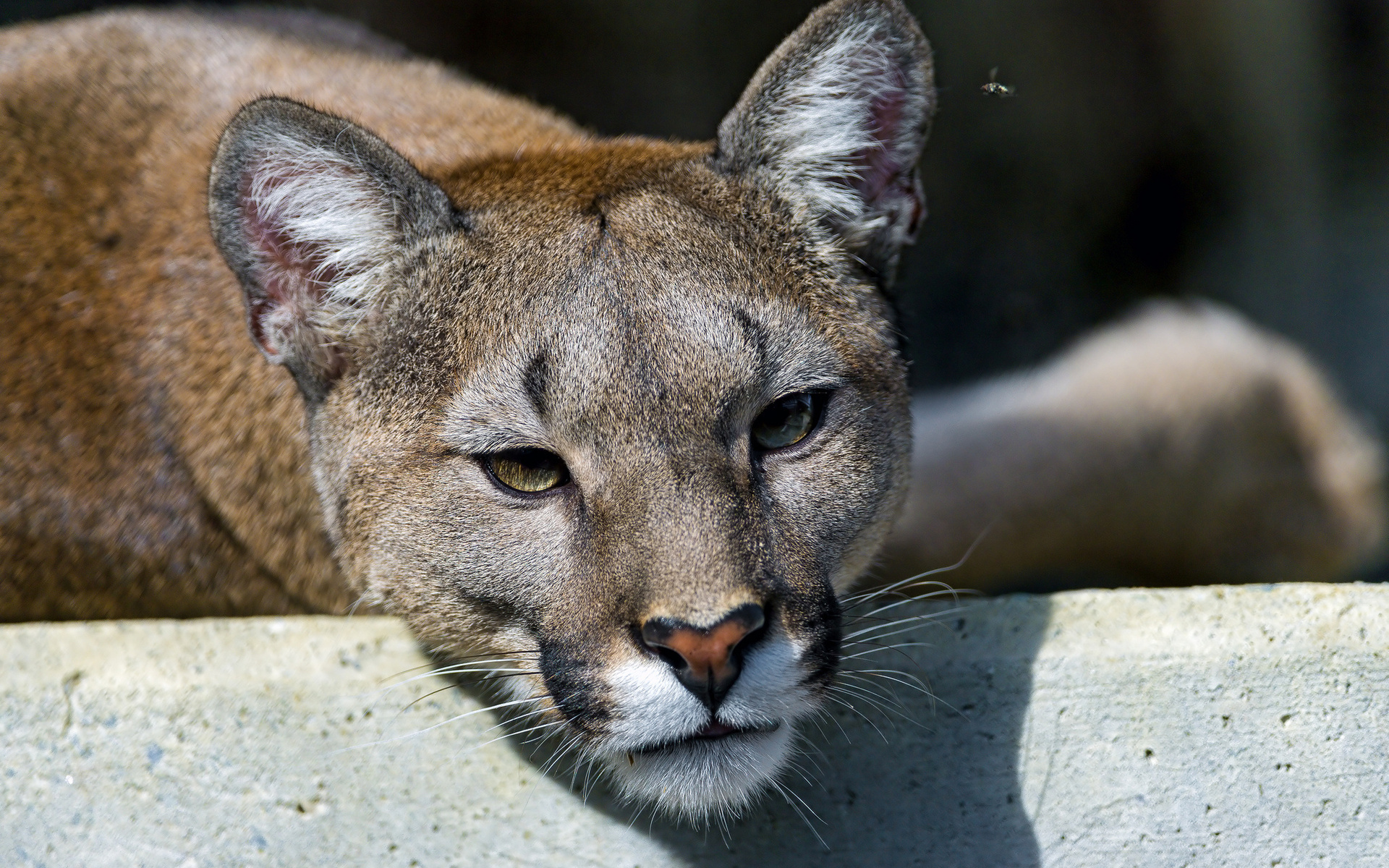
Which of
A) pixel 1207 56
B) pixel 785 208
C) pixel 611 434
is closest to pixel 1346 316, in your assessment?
pixel 1207 56

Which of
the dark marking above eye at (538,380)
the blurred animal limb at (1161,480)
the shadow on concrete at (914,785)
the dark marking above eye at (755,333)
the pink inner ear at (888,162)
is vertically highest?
the pink inner ear at (888,162)

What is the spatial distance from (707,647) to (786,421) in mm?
679

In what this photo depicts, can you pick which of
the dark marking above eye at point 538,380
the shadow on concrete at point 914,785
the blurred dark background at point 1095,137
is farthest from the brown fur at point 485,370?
the blurred dark background at point 1095,137

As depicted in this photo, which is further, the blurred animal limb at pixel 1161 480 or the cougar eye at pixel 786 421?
the blurred animal limb at pixel 1161 480

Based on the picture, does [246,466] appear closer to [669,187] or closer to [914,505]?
[669,187]

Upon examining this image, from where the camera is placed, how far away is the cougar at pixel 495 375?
8.20 ft

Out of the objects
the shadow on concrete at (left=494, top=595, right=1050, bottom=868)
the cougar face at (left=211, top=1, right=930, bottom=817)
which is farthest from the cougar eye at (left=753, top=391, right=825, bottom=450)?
the shadow on concrete at (left=494, top=595, right=1050, bottom=868)

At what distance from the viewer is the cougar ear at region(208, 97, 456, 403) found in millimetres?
2836

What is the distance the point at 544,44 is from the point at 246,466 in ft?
15.7

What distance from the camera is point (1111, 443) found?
5488 mm

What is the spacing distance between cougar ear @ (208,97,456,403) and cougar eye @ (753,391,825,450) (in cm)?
88

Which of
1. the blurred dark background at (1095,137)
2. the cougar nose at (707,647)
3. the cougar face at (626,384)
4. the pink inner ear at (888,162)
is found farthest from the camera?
the blurred dark background at (1095,137)

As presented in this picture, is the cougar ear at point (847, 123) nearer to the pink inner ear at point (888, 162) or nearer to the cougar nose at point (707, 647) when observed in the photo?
the pink inner ear at point (888, 162)

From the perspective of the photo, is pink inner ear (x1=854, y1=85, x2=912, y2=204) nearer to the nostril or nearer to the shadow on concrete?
the shadow on concrete
